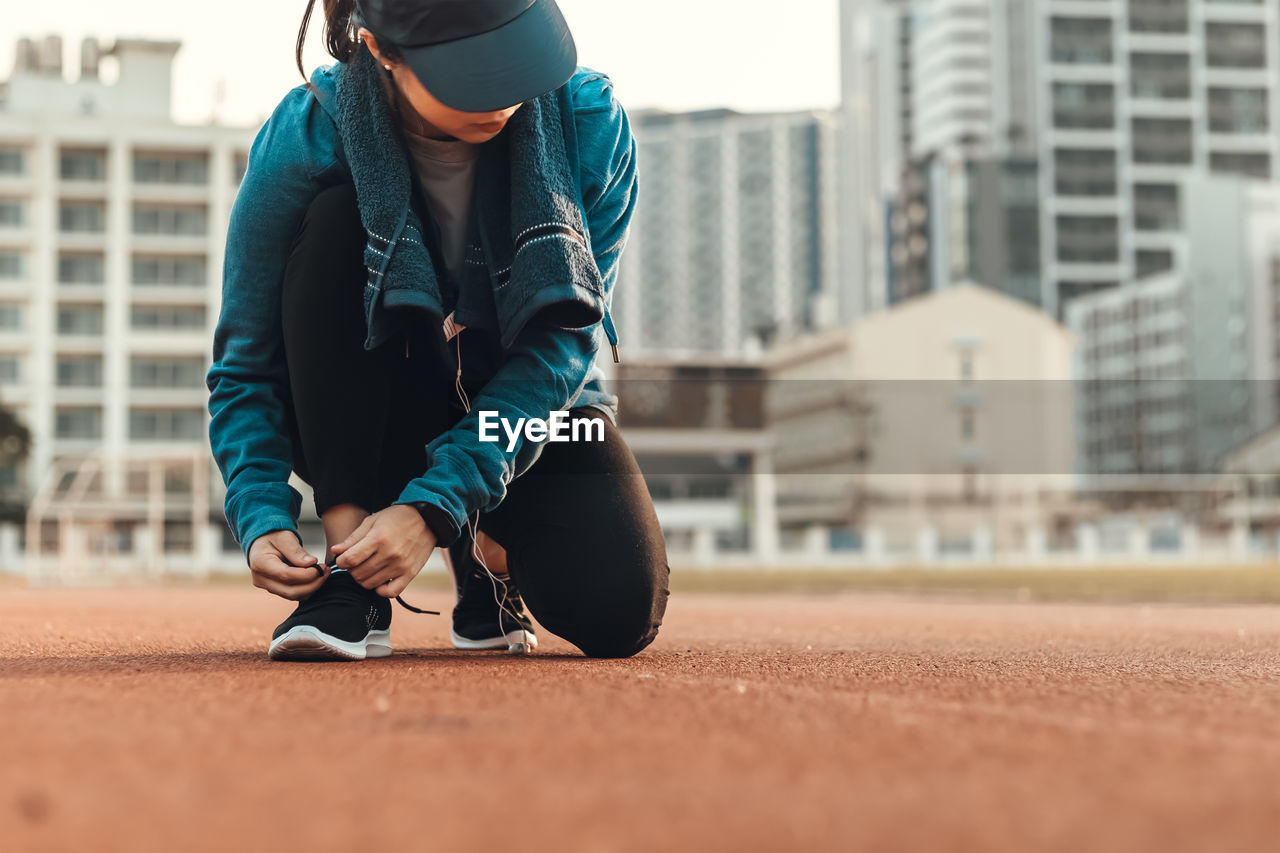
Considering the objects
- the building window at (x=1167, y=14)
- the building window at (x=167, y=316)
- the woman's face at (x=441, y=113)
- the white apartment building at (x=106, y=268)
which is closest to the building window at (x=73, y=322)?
the white apartment building at (x=106, y=268)

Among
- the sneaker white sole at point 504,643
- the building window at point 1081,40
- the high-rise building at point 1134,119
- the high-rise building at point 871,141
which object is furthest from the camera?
the high-rise building at point 871,141

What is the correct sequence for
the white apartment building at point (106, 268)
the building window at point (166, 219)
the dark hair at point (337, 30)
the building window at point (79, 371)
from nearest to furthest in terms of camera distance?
the dark hair at point (337, 30) < the white apartment building at point (106, 268) < the building window at point (79, 371) < the building window at point (166, 219)

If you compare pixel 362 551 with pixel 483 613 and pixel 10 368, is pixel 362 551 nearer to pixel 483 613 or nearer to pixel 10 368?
pixel 483 613

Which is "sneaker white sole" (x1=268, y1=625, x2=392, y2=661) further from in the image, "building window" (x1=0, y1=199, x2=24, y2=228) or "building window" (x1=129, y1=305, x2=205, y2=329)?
"building window" (x1=0, y1=199, x2=24, y2=228)

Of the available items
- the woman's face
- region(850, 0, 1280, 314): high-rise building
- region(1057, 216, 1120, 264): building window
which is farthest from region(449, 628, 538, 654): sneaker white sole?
region(1057, 216, 1120, 264): building window

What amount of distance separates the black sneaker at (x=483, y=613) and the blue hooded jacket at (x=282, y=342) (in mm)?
397

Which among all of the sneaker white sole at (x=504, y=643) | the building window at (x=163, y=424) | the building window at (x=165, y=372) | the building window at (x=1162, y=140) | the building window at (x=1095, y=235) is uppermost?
the building window at (x=1162, y=140)

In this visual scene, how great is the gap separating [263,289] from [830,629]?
87.5 inches

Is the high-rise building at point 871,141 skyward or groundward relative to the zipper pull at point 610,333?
skyward

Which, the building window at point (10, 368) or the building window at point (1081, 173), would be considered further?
the building window at point (1081, 173)

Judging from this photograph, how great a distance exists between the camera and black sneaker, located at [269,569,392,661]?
7.44 feet

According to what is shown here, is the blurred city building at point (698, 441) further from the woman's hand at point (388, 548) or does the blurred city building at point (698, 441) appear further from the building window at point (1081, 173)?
the woman's hand at point (388, 548)

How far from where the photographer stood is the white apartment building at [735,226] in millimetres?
107312

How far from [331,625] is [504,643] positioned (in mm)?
526
